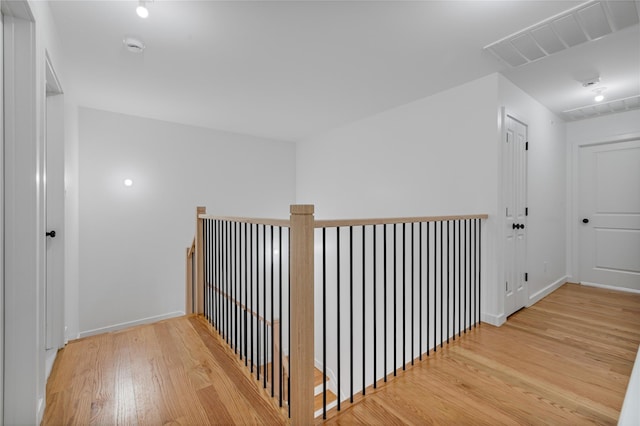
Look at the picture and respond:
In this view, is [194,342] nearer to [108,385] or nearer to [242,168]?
[108,385]

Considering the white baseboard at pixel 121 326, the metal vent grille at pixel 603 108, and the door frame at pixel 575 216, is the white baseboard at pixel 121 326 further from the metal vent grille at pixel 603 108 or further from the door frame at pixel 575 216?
the metal vent grille at pixel 603 108

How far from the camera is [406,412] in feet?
4.91

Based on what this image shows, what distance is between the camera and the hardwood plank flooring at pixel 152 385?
145cm

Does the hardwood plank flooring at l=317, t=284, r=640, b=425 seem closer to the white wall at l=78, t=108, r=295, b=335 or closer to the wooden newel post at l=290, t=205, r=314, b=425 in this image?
the wooden newel post at l=290, t=205, r=314, b=425

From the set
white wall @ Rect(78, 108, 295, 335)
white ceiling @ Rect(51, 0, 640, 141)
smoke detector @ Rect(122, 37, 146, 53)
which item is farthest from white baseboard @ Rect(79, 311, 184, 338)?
smoke detector @ Rect(122, 37, 146, 53)

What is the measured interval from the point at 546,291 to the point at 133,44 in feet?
15.9

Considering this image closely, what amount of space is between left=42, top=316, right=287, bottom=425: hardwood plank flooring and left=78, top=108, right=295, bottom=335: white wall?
68.3 inches

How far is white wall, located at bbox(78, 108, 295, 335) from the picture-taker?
361 centimetres

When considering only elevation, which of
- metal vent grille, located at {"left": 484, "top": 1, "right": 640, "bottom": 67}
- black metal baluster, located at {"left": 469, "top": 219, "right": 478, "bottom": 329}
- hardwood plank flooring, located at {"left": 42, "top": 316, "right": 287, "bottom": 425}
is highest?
metal vent grille, located at {"left": 484, "top": 1, "right": 640, "bottom": 67}

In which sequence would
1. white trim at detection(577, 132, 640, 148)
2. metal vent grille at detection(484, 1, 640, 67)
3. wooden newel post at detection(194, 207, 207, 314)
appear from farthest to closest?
white trim at detection(577, 132, 640, 148)
wooden newel post at detection(194, 207, 207, 314)
metal vent grille at detection(484, 1, 640, 67)

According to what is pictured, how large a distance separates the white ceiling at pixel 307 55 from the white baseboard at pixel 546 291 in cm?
218

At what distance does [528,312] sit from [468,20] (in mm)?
2739

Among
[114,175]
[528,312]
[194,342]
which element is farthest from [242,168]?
[528,312]

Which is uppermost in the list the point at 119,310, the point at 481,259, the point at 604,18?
the point at 604,18
